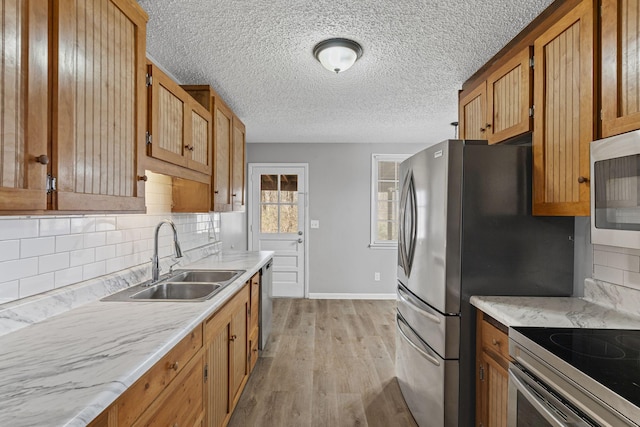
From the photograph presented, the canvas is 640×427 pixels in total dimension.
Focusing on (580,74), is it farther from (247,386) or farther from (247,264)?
(247,386)

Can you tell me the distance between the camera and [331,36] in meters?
2.01

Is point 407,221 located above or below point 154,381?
above

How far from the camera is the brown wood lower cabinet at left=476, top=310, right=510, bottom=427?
156cm

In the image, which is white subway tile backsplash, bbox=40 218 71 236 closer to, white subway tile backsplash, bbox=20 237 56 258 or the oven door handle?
white subway tile backsplash, bbox=20 237 56 258

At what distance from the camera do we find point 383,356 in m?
3.16

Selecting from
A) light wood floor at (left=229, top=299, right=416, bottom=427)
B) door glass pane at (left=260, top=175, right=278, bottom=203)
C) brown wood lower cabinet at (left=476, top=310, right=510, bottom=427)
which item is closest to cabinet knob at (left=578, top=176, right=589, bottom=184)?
brown wood lower cabinet at (left=476, top=310, right=510, bottom=427)

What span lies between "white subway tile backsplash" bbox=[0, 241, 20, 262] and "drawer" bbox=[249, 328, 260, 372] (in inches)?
67.0

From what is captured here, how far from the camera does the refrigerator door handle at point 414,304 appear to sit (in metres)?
1.92

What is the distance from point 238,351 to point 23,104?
184 centimetres

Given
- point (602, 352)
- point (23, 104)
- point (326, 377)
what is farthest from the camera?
point (326, 377)

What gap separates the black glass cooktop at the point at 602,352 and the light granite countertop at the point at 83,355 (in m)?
1.32

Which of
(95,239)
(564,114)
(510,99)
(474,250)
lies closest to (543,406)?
(474,250)

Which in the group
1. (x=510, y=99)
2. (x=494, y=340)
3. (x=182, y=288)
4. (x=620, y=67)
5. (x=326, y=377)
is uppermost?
(x=510, y=99)

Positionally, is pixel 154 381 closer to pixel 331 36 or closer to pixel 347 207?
pixel 331 36
